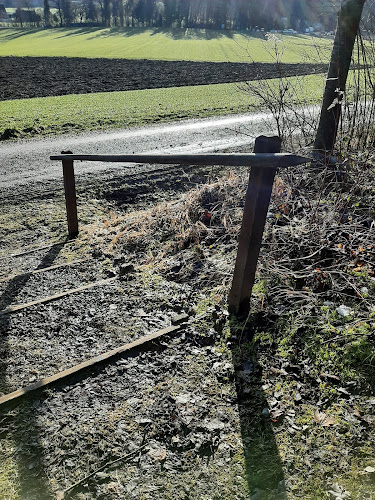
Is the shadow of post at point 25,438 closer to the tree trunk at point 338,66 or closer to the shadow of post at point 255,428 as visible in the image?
the shadow of post at point 255,428

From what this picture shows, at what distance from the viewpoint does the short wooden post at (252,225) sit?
7.84ft

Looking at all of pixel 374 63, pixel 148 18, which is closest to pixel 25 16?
pixel 148 18

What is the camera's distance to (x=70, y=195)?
472 cm

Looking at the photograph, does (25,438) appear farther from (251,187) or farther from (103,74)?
(103,74)

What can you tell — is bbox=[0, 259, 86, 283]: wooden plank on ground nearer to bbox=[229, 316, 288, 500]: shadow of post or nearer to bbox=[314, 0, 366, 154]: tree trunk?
bbox=[229, 316, 288, 500]: shadow of post

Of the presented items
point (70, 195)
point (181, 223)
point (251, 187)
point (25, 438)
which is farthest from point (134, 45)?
point (25, 438)

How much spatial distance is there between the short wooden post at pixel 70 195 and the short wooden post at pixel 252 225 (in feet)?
8.73

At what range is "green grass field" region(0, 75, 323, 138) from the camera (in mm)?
11383

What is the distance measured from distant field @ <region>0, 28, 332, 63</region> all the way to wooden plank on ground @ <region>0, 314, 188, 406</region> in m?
17.0

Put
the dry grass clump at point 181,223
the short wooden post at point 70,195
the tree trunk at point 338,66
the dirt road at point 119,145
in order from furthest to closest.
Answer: the dirt road at point 119,145, the tree trunk at point 338,66, the short wooden post at point 70,195, the dry grass clump at point 181,223

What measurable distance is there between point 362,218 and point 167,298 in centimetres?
213

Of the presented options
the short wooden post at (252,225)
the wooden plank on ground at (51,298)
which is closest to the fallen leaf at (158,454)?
the short wooden post at (252,225)

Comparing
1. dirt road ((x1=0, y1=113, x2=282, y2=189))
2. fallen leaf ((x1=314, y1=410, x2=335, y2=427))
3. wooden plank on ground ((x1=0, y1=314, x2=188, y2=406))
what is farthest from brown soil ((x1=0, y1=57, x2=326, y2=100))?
fallen leaf ((x1=314, y1=410, x2=335, y2=427))

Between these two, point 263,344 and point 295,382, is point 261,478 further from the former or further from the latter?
point 263,344
